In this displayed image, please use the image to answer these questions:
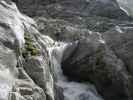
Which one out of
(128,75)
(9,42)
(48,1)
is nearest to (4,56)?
(9,42)

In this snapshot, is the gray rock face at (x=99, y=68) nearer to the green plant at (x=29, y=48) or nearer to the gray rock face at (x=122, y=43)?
the gray rock face at (x=122, y=43)

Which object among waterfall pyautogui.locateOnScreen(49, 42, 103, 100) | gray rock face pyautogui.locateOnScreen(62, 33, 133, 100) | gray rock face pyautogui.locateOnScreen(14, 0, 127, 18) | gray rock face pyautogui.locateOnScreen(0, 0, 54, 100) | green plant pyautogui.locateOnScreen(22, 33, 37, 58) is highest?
gray rock face pyautogui.locateOnScreen(0, 0, 54, 100)

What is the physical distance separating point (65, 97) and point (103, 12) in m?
31.5

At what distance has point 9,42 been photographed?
12391mm

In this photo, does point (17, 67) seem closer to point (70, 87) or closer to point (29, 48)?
point (29, 48)

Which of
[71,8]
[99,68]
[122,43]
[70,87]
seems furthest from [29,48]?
[71,8]

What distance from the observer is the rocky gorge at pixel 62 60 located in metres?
12.0

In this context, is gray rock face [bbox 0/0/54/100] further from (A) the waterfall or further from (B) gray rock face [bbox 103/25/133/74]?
(B) gray rock face [bbox 103/25/133/74]

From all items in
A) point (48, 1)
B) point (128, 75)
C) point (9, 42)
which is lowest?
point (48, 1)

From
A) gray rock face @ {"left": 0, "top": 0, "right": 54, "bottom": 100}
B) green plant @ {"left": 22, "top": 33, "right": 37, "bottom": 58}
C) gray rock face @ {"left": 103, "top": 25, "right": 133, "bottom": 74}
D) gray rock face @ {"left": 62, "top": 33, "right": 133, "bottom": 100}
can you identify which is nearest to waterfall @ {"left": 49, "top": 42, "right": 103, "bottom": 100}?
gray rock face @ {"left": 62, "top": 33, "right": 133, "bottom": 100}

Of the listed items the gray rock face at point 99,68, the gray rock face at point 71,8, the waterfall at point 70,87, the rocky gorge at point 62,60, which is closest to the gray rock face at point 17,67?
the rocky gorge at point 62,60

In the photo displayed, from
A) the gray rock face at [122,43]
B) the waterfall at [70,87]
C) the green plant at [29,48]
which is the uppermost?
the green plant at [29,48]

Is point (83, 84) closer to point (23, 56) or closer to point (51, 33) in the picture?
point (23, 56)

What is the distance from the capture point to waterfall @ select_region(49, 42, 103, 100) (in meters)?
21.0
